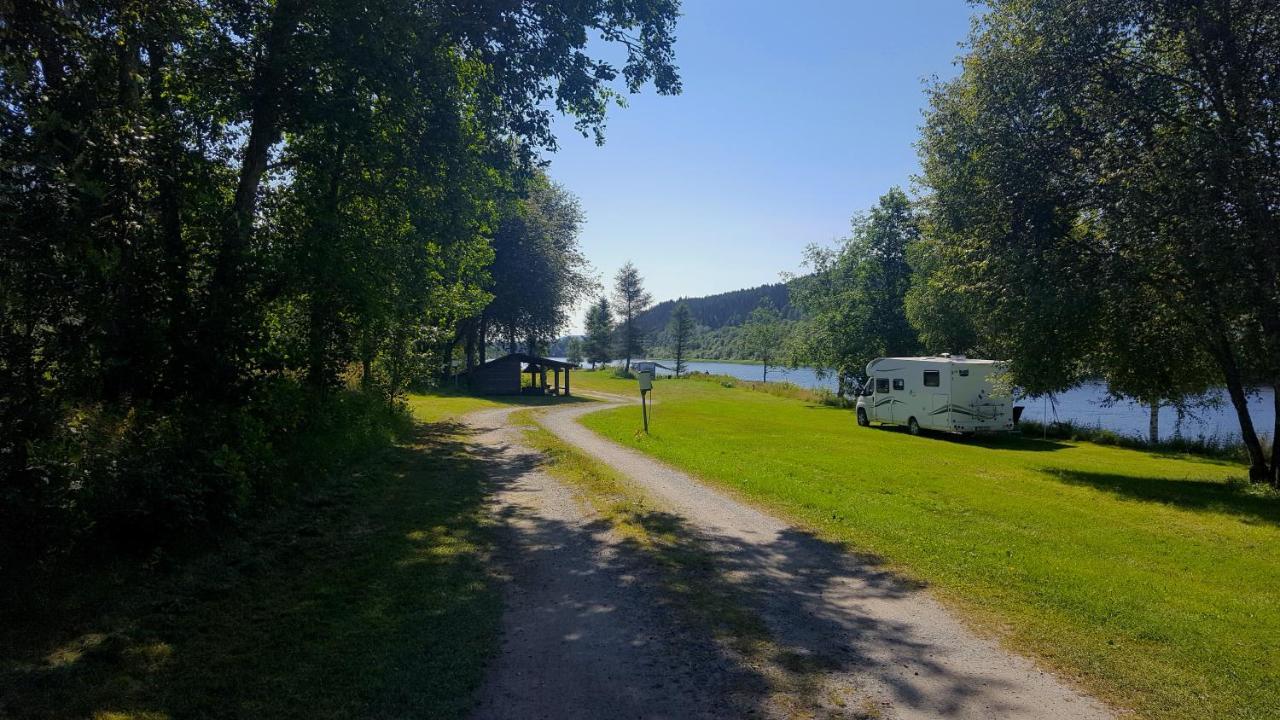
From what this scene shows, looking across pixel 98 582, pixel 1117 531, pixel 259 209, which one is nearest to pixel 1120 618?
pixel 1117 531

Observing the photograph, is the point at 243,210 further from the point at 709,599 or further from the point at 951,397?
the point at 951,397

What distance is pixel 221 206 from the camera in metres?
9.30

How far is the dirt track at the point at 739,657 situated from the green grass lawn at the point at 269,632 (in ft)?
1.74

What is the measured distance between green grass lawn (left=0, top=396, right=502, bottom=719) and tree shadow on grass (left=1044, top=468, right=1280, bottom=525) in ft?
43.0

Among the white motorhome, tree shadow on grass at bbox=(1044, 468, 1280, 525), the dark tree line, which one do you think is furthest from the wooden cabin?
tree shadow on grass at bbox=(1044, 468, 1280, 525)

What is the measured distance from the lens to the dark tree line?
5855mm

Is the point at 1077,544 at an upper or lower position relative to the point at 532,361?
lower

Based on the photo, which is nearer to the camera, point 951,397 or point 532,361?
point 951,397

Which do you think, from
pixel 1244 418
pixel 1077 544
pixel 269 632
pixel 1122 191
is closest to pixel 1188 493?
pixel 1244 418

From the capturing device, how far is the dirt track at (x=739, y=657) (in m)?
4.22

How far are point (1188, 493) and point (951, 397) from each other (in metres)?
9.89

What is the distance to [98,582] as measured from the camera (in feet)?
19.3

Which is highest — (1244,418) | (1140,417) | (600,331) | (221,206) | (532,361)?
(600,331)

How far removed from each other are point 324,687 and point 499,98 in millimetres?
12109
